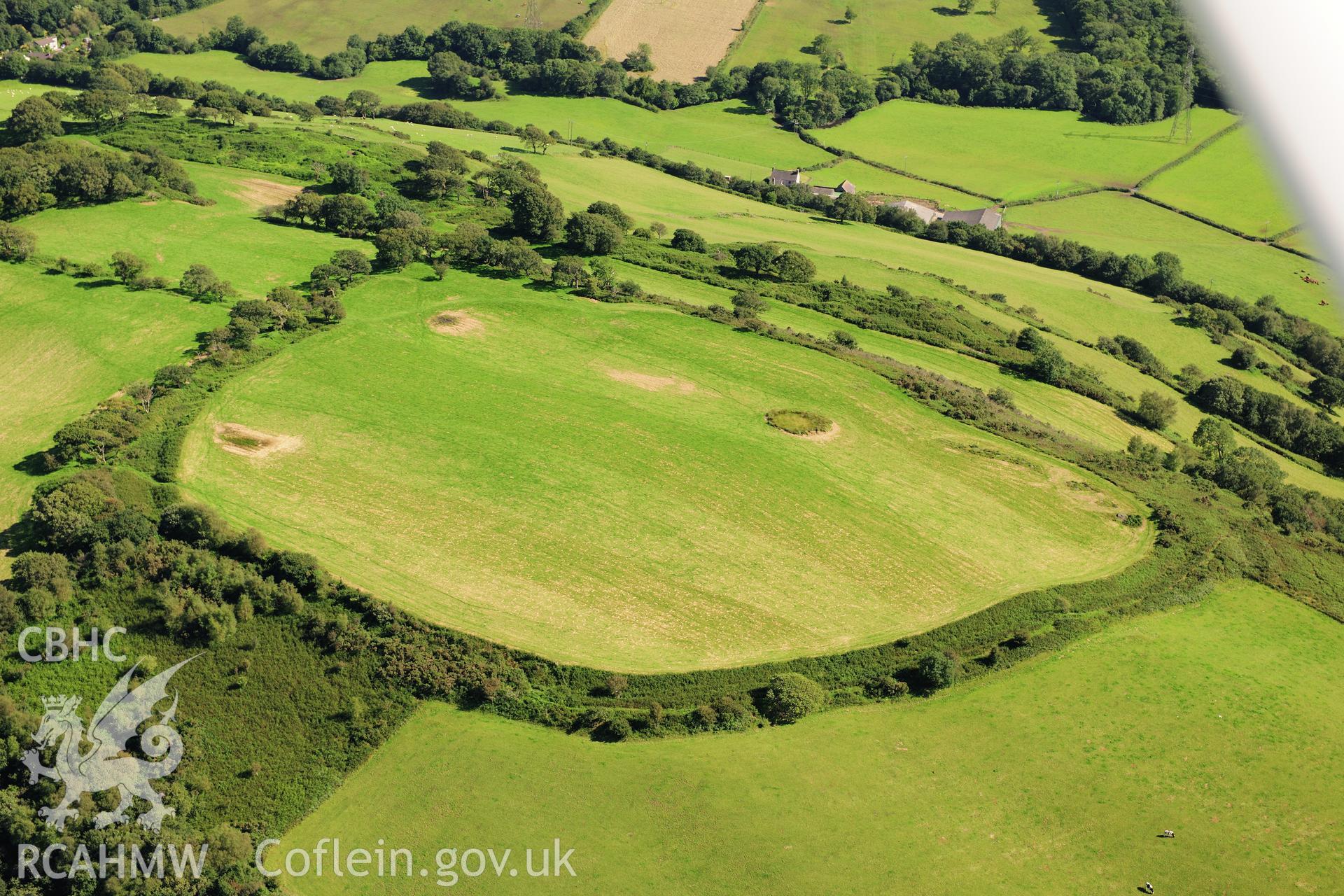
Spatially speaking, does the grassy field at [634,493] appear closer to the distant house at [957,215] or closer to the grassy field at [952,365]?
the grassy field at [952,365]

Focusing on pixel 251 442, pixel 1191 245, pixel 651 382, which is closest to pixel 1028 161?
pixel 1191 245

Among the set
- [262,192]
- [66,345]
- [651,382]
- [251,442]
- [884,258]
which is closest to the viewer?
[251,442]

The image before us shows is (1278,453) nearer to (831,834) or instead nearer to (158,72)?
(831,834)

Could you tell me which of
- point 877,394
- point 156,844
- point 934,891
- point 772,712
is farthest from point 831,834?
point 877,394

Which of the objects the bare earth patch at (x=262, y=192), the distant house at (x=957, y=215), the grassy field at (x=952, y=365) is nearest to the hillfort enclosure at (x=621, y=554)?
the grassy field at (x=952, y=365)

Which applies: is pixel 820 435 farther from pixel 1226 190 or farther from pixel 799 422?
pixel 1226 190

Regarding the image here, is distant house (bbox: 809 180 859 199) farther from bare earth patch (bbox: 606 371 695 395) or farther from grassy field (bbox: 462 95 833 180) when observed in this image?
bare earth patch (bbox: 606 371 695 395)
